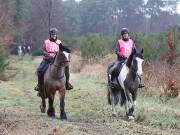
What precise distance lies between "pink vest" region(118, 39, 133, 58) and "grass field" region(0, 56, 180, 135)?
6.01 ft

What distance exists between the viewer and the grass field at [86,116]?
11.0m

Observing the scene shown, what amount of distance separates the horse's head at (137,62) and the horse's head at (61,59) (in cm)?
188

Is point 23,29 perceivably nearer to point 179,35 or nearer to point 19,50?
point 19,50

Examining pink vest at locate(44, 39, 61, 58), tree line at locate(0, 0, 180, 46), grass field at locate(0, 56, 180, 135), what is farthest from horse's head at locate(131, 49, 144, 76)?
tree line at locate(0, 0, 180, 46)

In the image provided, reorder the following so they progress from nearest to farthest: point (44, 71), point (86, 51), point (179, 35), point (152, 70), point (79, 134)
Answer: point (79, 134)
point (44, 71)
point (152, 70)
point (179, 35)
point (86, 51)

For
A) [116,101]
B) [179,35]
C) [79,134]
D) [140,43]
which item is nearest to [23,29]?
[140,43]

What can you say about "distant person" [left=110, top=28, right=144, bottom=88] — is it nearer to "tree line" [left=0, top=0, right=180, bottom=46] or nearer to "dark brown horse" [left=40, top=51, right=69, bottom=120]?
"dark brown horse" [left=40, top=51, right=69, bottom=120]

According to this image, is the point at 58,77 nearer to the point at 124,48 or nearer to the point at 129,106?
the point at 129,106

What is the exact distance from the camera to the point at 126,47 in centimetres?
1457

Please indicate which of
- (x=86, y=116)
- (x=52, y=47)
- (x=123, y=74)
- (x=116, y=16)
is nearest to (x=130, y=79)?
(x=123, y=74)

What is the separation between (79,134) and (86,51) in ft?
77.7

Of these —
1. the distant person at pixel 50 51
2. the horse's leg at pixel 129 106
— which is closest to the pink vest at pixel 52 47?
the distant person at pixel 50 51

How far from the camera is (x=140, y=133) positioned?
11477 millimetres

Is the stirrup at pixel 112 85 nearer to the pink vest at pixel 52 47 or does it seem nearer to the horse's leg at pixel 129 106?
the horse's leg at pixel 129 106
